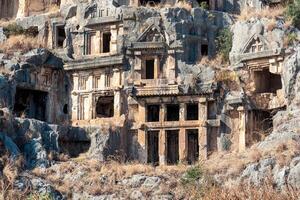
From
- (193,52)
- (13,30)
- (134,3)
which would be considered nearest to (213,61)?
(193,52)

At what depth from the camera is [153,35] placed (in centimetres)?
3678

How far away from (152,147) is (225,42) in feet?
21.7

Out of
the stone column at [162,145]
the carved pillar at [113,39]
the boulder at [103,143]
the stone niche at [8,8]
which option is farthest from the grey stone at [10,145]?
the stone niche at [8,8]

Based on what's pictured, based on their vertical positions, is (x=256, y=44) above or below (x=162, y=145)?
above

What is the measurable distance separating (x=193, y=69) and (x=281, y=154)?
8.88 meters

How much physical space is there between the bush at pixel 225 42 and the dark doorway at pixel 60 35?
8.85 metres

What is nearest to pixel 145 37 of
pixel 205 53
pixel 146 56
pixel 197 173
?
pixel 146 56

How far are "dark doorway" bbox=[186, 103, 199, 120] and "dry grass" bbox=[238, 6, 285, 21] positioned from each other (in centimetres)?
527

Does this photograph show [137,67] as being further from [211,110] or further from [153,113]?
[211,110]

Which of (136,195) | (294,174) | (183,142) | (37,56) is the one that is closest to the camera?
(294,174)

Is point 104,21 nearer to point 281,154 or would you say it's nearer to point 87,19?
point 87,19

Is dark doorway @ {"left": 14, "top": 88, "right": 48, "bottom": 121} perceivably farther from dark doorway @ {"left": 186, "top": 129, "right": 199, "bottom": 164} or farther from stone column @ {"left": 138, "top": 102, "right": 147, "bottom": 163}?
dark doorway @ {"left": 186, "top": 129, "right": 199, "bottom": 164}

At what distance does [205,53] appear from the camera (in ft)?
123

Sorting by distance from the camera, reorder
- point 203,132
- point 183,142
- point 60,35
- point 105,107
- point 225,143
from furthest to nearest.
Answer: point 60,35 → point 105,107 → point 183,142 → point 203,132 → point 225,143
